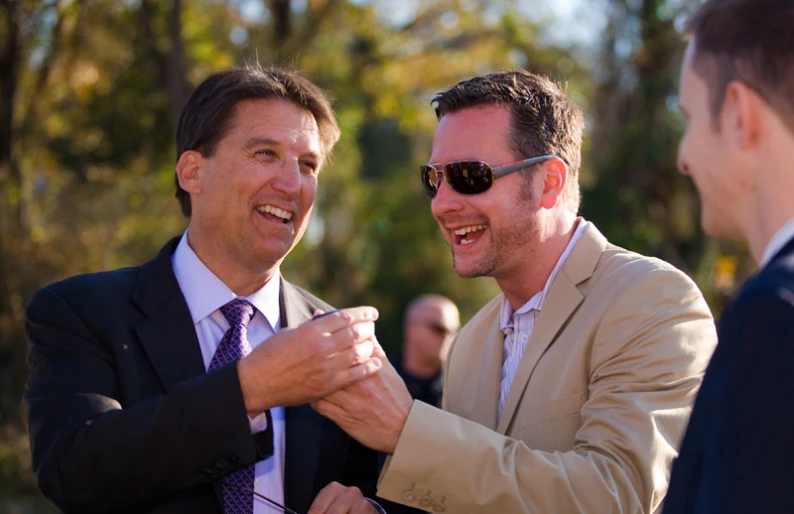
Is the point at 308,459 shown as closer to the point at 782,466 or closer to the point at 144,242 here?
the point at 782,466

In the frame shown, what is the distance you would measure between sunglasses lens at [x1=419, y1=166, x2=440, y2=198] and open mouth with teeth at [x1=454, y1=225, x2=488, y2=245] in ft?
0.65

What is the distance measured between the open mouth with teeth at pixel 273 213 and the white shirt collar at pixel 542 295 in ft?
3.12

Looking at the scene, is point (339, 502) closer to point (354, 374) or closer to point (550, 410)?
point (354, 374)

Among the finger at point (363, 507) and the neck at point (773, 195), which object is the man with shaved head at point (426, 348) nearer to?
the finger at point (363, 507)

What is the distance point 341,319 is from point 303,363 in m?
0.17

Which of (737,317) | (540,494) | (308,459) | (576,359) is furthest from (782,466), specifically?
(308,459)

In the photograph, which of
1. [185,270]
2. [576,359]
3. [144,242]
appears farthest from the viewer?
[144,242]

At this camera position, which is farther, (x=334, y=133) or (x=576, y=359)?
(x=334, y=133)

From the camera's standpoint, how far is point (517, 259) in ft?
11.1

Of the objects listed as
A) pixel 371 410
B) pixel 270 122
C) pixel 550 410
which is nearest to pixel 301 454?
pixel 371 410

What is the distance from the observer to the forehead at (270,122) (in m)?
3.50

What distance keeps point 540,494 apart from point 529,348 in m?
0.65

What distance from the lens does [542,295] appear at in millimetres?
3361

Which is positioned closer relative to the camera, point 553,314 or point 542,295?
point 553,314
